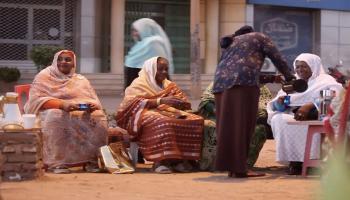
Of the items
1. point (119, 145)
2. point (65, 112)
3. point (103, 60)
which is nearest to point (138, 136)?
point (119, 145)

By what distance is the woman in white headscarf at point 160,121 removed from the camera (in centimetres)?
724

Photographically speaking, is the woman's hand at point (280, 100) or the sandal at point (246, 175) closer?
the sandal at point (246, 175)

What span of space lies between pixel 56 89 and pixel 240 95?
6.69 ft

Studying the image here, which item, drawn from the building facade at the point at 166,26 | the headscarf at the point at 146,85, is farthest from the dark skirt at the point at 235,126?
the building facade at the point at 166,26

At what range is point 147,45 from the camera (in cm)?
916

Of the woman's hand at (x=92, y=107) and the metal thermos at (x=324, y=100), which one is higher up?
the metal thermos at (x=324, y=100)

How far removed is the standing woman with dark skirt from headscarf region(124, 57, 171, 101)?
1.06 m

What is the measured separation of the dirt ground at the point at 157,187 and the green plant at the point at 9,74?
1375 centimetres

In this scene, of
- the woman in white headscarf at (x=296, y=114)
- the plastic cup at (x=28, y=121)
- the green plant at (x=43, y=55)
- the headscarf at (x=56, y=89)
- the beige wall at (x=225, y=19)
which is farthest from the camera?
the beige wall at (x=225, y=19)

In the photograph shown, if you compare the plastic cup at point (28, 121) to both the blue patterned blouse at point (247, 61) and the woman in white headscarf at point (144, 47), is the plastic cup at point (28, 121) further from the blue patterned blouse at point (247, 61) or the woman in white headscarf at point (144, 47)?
the woman in white headscarf at point (144, 47)

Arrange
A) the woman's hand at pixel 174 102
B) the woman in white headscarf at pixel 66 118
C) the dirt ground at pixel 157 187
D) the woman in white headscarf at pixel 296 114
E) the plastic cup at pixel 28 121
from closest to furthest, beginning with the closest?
the dirt ground at pixel 157 187 → the plastic cup at pixel 28 121 → the woman in white headscarf at pixel 296 114 → the woman in white headscarf at pixel 66 118 → the woman's hand at pixel 174 102

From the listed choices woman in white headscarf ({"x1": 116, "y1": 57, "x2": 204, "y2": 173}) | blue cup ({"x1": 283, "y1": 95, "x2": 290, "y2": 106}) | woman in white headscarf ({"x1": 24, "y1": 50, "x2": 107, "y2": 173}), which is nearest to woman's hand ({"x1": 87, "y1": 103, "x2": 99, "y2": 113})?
woman in white headscarf ({"x1": 24, "y1": 50, "x2": 107, "y2": 173})

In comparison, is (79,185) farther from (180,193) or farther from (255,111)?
(255,111)

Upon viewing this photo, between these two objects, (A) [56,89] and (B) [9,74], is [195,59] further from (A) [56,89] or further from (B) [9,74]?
(A) [56,89]
